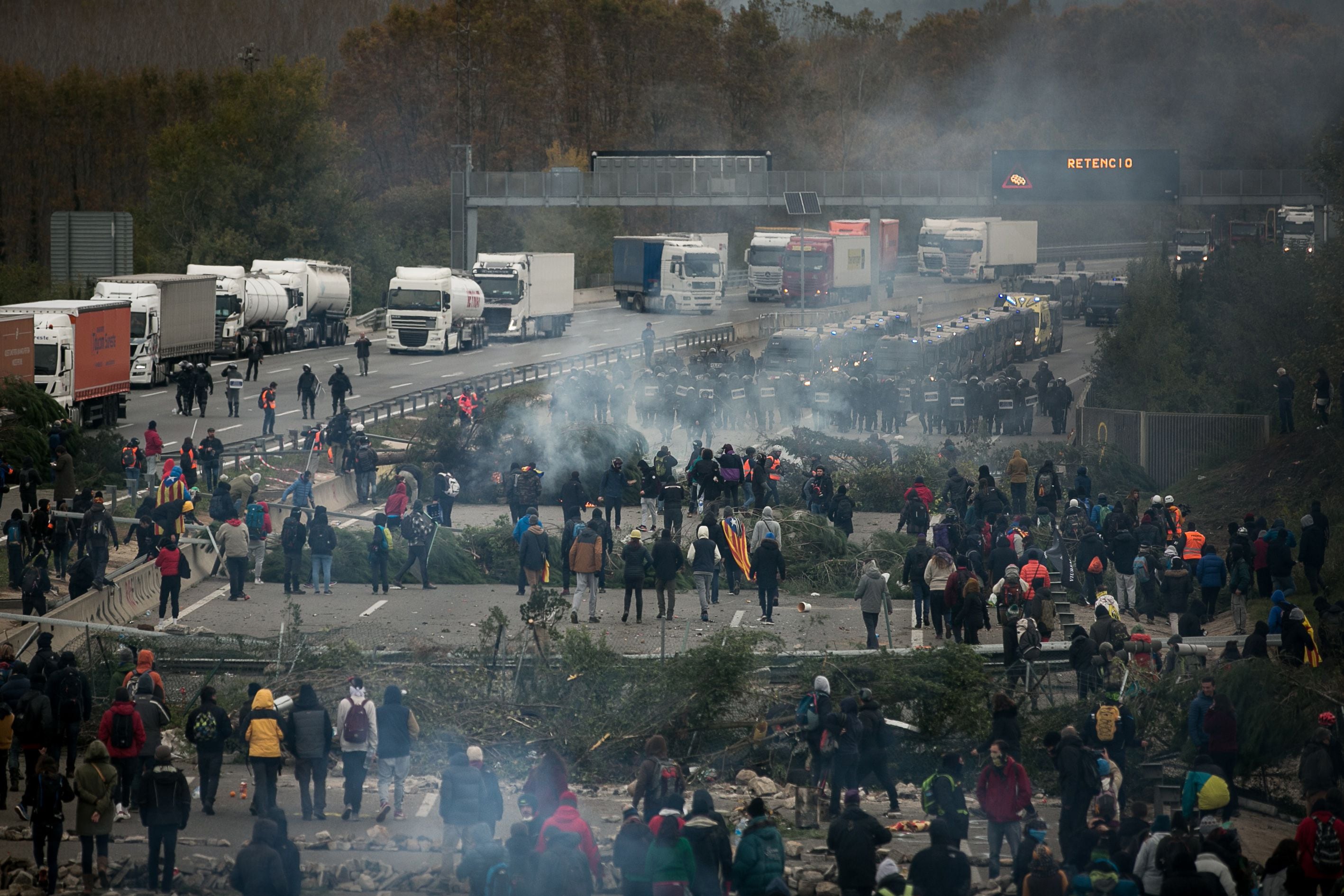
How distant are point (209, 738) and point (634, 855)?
4689mm

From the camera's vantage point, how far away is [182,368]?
39.6 metres

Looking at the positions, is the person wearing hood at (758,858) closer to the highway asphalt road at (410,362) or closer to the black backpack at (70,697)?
the black backpack at (70,697)

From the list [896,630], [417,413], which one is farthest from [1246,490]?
[417,413]

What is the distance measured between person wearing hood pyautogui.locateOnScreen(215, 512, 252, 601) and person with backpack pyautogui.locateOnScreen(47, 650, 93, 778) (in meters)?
6.75

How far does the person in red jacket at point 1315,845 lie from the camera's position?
446 inches

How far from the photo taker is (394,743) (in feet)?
45.1

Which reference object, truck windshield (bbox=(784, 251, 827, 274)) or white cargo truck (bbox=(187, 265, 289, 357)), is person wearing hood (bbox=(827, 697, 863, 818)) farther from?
truck windshield (bbox=(784, 251, 827, 274))

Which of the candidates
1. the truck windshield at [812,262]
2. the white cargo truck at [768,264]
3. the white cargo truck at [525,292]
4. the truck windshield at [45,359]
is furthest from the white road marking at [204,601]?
the white cargo truck at [768,264]

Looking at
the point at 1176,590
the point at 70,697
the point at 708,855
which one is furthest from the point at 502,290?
the point at 708,855

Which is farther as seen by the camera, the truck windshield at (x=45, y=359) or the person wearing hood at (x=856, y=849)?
the truck windshield at (x=45, y=359)

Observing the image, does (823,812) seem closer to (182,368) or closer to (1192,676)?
(1192,676)

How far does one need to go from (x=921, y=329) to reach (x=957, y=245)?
3260 cm

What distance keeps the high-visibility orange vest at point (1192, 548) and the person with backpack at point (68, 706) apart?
14.2m

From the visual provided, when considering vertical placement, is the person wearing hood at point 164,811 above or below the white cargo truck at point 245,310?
below
